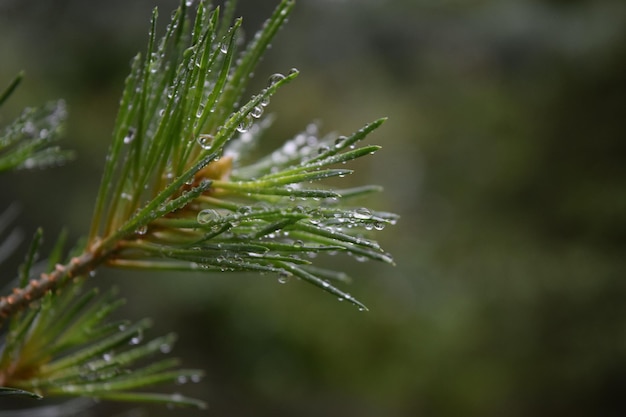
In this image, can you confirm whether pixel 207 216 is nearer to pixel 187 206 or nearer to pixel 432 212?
pixel 187 206

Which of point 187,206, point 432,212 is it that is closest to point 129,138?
point 187,206

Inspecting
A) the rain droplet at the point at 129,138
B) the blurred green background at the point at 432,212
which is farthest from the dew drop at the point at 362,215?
the blurred green background at the point at 432,212

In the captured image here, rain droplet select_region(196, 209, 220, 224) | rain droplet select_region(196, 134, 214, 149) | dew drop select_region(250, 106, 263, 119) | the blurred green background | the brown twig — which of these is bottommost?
the brown twig

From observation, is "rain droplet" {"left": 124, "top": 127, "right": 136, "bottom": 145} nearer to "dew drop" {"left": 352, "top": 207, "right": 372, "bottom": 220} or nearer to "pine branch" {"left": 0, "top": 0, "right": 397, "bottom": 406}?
"pine branch" {"left": 0, "top": 0, "right": 397, "bottom": 406}

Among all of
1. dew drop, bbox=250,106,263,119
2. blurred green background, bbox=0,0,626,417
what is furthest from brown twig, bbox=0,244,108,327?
blurred green background, bbox=0,0,626,417

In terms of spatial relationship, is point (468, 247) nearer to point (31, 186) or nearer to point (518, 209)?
point (518, 209)

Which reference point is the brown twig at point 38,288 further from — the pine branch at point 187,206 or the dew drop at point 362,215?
the dew drop at point 362,215
